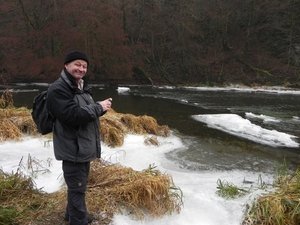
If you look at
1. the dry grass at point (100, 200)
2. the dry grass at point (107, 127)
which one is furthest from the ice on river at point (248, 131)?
the dry grass at point (100, 200)

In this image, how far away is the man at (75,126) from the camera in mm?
2213

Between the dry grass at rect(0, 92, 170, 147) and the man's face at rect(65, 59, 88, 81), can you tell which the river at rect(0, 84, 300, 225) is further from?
the man's face at rect(65, 59, 88, 81)

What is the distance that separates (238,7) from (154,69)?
1049 cm

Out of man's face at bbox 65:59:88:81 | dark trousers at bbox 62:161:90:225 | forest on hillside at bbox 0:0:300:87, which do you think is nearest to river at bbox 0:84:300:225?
dark trousers at bbox 62:161:90:225

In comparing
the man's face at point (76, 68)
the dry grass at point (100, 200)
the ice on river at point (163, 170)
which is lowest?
the ice on river at point (163, 170)

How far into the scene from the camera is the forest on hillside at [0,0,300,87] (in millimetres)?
22750

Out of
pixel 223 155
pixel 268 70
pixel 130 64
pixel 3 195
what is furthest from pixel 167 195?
pixel 268 70

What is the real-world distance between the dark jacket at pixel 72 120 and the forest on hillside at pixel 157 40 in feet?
68.7

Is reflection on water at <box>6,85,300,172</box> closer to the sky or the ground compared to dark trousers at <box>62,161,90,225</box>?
closer to the ground

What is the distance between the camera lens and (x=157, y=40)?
27578 mm

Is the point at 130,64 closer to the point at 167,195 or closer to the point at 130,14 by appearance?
the point at 130,14

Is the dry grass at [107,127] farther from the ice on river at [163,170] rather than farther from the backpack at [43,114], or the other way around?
the backpack at [43,114]

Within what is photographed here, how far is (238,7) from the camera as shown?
2727 centimetres

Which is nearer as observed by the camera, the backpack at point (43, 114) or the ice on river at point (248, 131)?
the backpack at point (43, 114)
